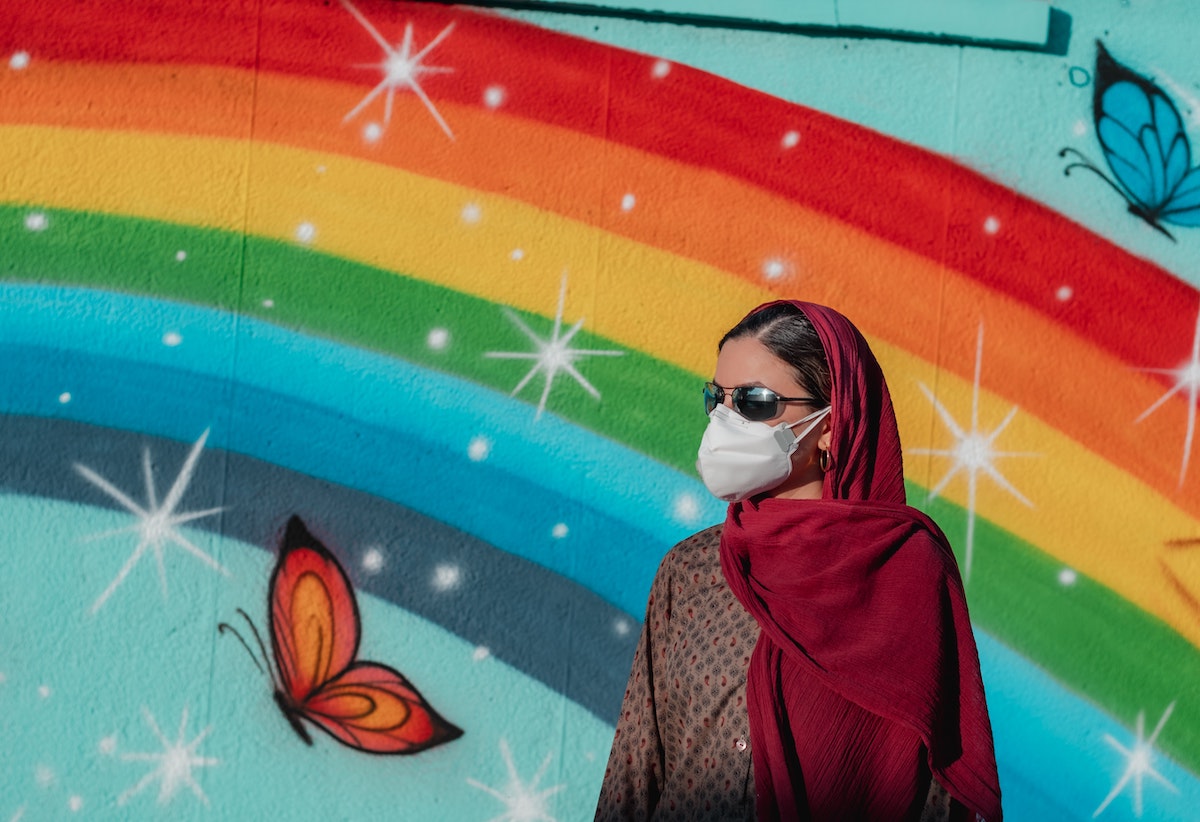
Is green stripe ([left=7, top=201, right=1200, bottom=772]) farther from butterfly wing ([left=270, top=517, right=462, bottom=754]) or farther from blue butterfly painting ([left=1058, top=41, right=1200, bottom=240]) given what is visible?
blue butterfly painting ([left=1058, top=41, right=1200, bottom=240])

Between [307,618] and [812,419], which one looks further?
[307,618]

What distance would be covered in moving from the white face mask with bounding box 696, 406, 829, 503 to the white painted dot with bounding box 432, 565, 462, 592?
121 centimetres

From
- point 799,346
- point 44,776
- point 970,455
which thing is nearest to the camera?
point 799,346

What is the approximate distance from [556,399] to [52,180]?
1329 mm

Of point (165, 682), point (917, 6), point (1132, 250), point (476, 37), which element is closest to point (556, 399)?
point (476, 37)

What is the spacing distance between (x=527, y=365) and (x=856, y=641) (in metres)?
1.45

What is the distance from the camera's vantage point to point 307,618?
9.74ft

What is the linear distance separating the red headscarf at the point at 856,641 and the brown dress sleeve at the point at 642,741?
16 centimetres

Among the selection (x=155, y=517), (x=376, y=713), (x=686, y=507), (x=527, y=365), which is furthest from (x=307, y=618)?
(x=686, y=507)

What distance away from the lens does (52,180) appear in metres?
2.95

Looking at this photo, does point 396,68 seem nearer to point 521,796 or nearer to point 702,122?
point 702,122

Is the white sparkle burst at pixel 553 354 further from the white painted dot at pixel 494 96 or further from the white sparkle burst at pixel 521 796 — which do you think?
the white sparkle burst at pixel 521 796

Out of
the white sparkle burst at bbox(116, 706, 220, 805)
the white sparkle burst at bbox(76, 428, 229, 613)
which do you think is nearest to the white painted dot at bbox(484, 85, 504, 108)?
the white sparkle burst at bbox(76, 428, 229, 613)

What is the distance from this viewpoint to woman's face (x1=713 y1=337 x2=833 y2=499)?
74.6 inches
